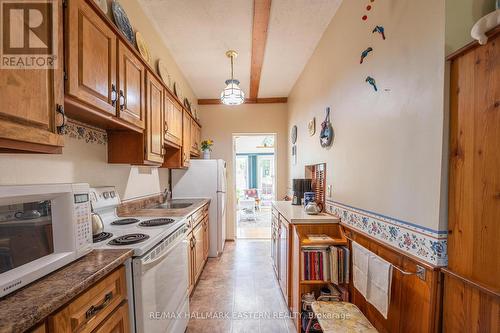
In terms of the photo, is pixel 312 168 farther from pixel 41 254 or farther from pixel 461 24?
pixel 41 254

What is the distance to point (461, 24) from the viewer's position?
36.4 inches

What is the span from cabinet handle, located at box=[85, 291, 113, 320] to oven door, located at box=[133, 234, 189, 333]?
162 millimetres

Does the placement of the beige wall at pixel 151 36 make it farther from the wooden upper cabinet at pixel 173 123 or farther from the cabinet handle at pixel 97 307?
the cabinet handle at pixel 97 307

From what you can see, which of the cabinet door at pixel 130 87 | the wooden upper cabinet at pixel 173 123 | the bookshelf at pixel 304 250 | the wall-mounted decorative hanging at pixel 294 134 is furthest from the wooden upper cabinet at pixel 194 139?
the bookshelf at pixel 304 250

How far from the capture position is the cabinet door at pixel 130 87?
54.8 inches

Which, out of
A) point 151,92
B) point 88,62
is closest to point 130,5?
→ point 151,92

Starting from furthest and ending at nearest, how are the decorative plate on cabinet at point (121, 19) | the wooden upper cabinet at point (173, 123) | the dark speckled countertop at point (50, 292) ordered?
1. the wooden upper cabinet at point (173, 123)
2. the decorative plate on cabinet at point (121, 19)
3. the dark speckled countertop at point (50, 292)

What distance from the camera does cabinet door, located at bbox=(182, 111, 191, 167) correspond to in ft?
9.56

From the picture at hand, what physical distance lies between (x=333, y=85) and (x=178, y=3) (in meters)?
1.58

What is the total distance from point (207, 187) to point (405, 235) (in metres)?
2.79

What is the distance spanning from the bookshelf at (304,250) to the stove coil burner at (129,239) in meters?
1.17

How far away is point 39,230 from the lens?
880 mm

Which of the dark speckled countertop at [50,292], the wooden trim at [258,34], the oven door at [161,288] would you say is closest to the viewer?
the dark speckled countertop at [50,292]

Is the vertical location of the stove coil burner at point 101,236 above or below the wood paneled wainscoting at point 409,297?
above
